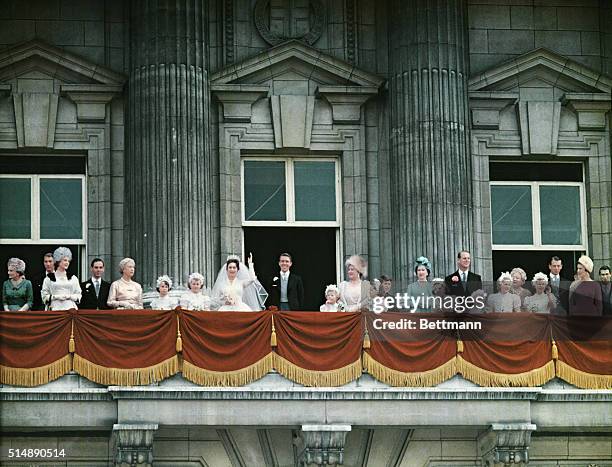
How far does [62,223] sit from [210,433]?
7.16 meters

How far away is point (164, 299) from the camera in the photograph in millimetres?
37312

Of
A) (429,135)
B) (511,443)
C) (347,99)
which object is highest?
(347,99)

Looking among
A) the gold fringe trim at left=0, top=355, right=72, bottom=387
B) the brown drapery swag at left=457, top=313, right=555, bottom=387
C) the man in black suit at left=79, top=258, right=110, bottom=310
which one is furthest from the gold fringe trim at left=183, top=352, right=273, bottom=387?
the brown drapery swag at left=457, top=313, right=555, bottom=387

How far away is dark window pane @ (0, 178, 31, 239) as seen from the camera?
42.0 metres

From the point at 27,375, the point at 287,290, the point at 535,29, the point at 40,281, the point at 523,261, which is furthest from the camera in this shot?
the point at 535,29

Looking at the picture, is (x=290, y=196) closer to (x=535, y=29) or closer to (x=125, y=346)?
(x=535, y=29)

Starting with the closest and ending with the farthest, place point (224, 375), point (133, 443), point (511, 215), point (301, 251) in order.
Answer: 1. point (133, 443)
2. point (224, 375)
3. point (301, 251)
4. point (511, 215)

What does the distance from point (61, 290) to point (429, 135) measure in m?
9.50

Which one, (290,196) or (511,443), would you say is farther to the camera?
(290,196)

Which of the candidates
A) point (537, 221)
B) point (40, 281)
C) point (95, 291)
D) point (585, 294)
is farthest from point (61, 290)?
point (537, 221)

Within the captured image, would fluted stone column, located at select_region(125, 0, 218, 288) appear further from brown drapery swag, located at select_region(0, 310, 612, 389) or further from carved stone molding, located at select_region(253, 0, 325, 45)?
brown drapery swag, located at select_region(0, 310, 612, 389)

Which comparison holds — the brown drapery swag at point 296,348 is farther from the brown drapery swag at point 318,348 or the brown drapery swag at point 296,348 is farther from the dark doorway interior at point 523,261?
the dark doorway interior at point 523,261

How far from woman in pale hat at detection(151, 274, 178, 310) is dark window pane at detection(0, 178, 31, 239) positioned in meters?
5.50

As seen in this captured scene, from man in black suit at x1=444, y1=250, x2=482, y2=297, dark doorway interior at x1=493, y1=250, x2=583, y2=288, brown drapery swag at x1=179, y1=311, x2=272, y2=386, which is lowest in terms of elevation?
brown drapery swag at x1=179, y1=311, x2=272, y2=386
